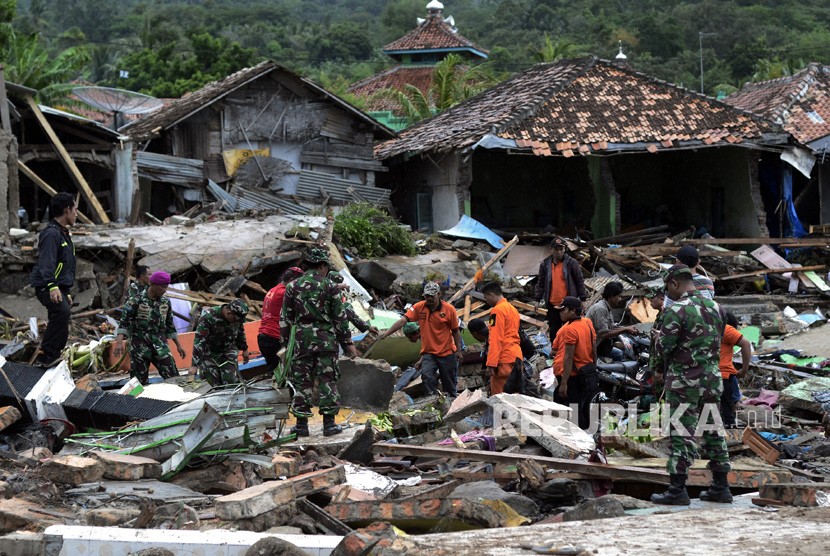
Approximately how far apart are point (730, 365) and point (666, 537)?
3.88 meters

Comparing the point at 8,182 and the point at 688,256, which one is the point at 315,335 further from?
the point at 8,182

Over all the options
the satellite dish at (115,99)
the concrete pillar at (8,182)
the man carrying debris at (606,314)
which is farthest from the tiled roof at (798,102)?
the concrete pillar at (8,182)

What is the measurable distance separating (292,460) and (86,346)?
22.5ft

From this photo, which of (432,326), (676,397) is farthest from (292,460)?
(432,326)

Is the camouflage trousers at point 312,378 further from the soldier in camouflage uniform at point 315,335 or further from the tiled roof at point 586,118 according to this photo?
the tiled roof at point 586,118

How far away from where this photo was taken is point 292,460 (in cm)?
778

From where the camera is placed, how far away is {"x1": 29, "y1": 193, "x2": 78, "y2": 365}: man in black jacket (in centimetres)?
988

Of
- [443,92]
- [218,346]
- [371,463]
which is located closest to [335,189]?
[443,92]

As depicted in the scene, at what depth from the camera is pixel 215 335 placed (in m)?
10.7

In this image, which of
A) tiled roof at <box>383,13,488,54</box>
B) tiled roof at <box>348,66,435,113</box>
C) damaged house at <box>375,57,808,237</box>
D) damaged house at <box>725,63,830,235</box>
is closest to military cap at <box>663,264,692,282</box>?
damaged house at <box>375,57,808,237</box>

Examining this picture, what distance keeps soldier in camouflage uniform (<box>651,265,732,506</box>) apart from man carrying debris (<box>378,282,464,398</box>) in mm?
3836

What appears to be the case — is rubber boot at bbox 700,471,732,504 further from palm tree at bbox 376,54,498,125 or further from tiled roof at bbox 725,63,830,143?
palm tree at bbox 376,54,498,125

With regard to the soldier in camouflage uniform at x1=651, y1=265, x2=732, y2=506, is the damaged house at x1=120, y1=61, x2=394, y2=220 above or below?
above

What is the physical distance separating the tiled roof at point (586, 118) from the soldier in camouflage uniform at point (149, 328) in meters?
10.7
